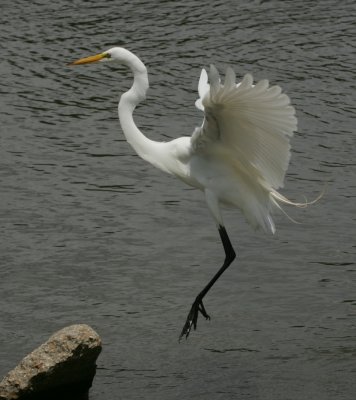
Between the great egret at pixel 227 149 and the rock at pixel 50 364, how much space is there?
1057mm

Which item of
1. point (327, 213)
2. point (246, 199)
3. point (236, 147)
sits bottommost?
point (327, 213)

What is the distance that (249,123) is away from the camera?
23.1ft

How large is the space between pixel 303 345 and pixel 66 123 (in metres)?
4.67

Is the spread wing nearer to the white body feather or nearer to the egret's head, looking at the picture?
the white body feather

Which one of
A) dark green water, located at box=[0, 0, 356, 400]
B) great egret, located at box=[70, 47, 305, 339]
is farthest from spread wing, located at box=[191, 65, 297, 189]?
dark green water, located at box=[0, 0, 356, 400]

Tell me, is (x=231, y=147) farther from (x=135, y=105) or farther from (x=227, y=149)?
(x=135, y=105)

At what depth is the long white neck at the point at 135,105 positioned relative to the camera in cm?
755

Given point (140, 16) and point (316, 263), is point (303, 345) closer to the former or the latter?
point (316, 263)

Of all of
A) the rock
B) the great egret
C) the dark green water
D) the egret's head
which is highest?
the egret's head

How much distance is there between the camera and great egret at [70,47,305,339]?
22.5ft

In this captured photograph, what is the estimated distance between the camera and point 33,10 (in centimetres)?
1460

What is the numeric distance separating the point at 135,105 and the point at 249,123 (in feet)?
3.25

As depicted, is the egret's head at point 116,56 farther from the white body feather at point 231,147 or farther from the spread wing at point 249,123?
the spread wing at point 249,123

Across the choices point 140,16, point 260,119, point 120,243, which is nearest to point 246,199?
point 260,119
